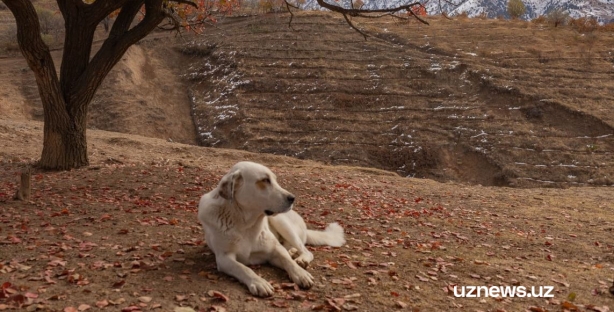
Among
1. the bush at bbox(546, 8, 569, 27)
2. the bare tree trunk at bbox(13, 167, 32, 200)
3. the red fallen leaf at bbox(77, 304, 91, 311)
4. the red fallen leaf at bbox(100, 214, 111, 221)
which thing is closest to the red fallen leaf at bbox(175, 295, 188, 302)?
the red fallen leaf at bbox(77, 304, 91, 311)

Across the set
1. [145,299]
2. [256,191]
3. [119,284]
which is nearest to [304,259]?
[256,191]

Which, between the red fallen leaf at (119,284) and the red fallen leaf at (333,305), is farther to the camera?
the red fallen leaf at (119,284)

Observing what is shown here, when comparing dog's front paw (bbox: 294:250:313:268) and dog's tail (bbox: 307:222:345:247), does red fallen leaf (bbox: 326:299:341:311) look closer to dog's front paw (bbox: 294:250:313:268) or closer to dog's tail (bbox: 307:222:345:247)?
dog's front paw (bbox: 294:250:313:268)

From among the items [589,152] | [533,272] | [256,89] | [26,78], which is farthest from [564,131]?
[26,78]

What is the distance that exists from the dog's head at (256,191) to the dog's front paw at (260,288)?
26.4 inches

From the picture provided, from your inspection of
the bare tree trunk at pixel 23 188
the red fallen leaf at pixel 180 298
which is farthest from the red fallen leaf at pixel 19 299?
the bare tree trunk at pixel 23 188

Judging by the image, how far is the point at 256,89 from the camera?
2908 cm

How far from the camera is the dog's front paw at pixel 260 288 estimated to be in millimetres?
4879

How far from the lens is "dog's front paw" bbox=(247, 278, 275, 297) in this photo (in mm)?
4879

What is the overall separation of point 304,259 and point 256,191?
112 cm

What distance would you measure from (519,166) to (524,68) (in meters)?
11.0

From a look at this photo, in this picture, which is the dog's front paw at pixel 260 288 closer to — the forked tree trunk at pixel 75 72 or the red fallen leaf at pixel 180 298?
the red fallen leaf at pixel 180 298

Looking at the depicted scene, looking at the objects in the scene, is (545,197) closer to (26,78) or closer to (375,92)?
(375,92)

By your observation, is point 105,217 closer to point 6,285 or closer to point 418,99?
point 6,285
